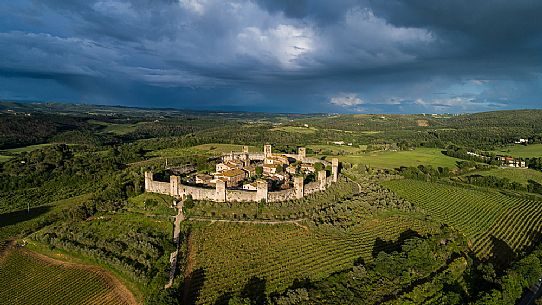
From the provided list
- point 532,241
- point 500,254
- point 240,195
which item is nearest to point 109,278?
point 240,195

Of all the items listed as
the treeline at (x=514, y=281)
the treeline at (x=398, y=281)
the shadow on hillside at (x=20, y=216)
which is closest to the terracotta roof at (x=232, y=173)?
the treeline at (x=398, y=281)

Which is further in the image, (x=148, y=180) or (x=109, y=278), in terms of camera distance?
(x=148, y=180)

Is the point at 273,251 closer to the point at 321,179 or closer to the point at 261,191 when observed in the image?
the point at 261,191

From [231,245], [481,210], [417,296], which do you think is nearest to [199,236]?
[231,245]

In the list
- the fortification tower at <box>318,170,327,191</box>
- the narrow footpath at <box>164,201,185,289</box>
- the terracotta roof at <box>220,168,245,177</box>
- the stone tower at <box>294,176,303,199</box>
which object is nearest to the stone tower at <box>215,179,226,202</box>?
the narrow footpath at <box>164,201,185,289</box>

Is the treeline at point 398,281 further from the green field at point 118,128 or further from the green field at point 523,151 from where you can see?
the green field at point 118,128

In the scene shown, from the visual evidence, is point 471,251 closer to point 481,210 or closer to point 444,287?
point 444,287
